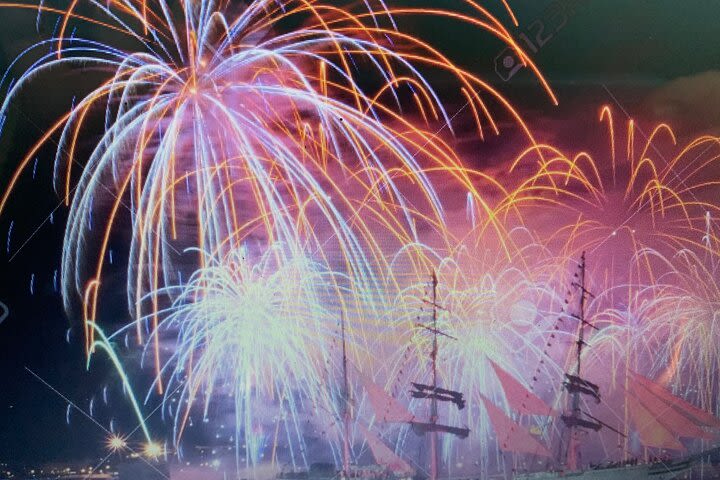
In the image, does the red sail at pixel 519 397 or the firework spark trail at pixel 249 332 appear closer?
the firework spark trail at pixel 249 332

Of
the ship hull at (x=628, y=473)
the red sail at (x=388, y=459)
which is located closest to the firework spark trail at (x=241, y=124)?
the red sail at (x=388, y=459)

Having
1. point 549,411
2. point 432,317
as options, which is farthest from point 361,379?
point 549,411

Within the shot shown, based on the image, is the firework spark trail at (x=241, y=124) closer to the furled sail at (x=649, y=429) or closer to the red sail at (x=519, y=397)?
Answer: the red sail at (x=519, y=397)

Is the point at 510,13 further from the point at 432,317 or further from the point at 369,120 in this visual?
the point at 432,317

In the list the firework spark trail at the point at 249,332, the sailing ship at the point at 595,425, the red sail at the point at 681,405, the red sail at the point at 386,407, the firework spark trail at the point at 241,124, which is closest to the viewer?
the firework spark trail at the point at 241,124

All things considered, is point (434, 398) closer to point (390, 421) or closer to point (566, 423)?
A: point (390, 421)

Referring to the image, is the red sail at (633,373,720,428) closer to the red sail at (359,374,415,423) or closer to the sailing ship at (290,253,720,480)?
the sailing ship at (290,253,720,480)

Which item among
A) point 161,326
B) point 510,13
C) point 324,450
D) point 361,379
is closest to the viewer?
point 510,13
